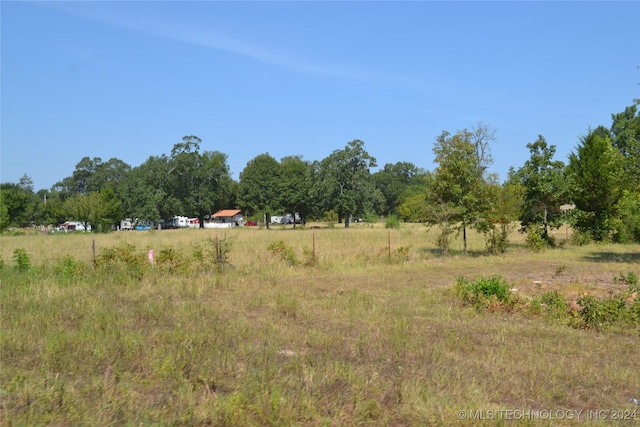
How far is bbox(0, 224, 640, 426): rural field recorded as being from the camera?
4.54 m

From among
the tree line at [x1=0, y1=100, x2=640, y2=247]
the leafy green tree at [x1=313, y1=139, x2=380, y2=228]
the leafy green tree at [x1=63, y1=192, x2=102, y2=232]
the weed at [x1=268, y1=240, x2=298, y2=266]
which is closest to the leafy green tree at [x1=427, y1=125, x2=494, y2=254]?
the tree line at [x1=0, y1=100, x2=640, y2=247]

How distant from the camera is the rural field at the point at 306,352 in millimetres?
4543

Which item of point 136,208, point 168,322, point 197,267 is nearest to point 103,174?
point 136,208

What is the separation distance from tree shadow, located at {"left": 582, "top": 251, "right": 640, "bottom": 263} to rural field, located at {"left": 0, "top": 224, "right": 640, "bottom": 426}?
6613mm

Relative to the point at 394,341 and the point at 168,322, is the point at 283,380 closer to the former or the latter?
the point at 394,341

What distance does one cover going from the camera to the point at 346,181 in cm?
6531

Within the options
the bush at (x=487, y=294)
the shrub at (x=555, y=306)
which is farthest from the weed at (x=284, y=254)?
the shrub at (x=555, y=306)

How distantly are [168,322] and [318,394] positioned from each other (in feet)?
14.2

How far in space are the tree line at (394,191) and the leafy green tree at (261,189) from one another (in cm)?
17

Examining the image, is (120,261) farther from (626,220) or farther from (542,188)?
(626,220)

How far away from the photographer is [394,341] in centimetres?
717

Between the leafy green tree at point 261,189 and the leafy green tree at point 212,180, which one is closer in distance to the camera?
the leafy green tree at point 261,189

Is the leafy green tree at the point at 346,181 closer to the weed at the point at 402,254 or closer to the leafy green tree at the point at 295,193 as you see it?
the leafy green tree at the point at 295,193

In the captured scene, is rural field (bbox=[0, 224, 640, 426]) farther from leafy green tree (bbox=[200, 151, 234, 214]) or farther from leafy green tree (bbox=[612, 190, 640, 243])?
leafy green tree (bbox=[200, 151, 234, 214])
